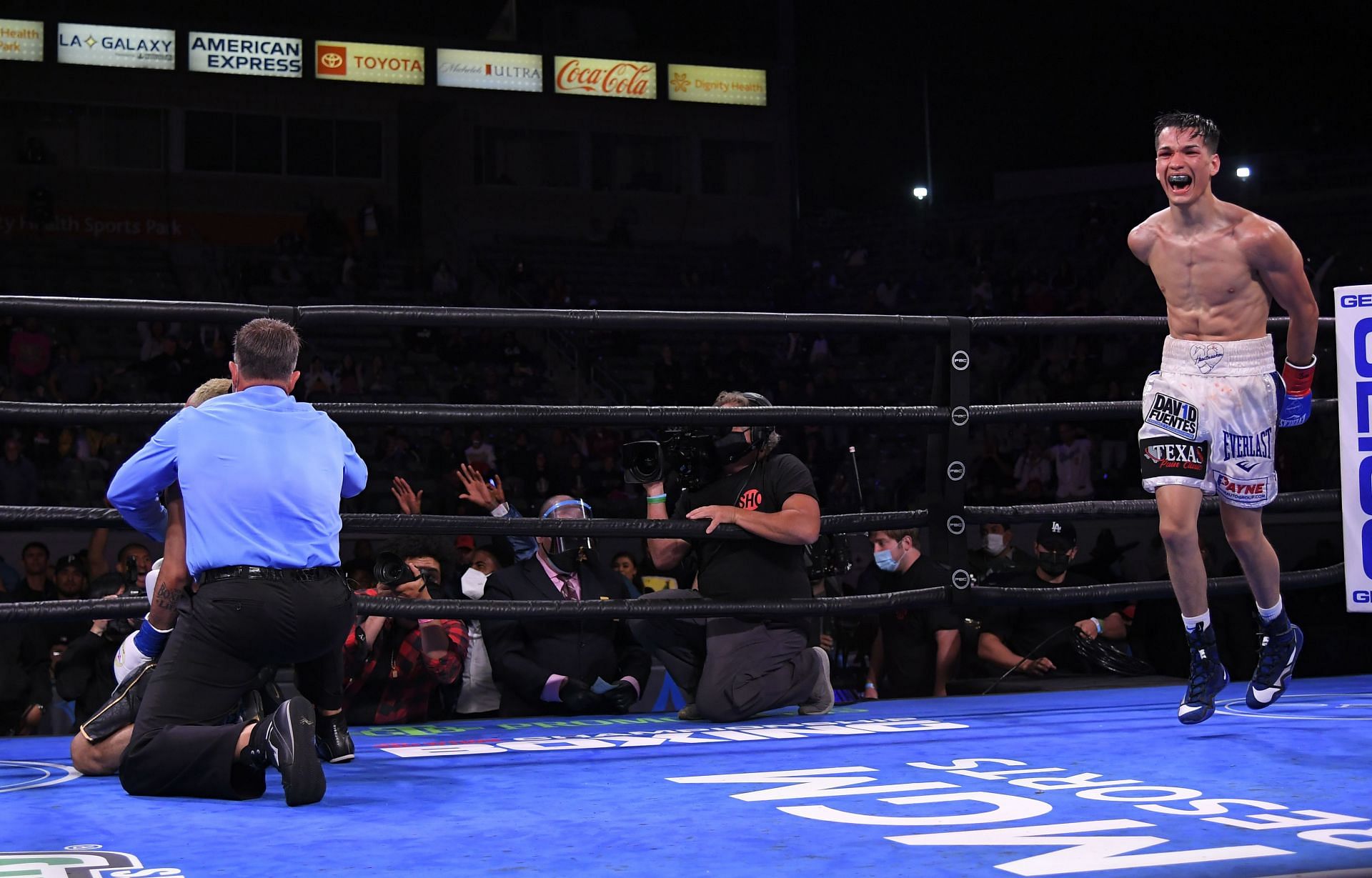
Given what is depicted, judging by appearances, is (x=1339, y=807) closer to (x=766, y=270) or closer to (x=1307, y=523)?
(x=1307, y=523)

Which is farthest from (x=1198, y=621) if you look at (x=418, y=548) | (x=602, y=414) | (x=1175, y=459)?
(x=418, y=548)

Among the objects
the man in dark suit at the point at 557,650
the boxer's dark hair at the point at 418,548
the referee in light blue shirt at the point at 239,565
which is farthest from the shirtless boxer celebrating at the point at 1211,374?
the boxer's dark hair at the point at 418,548

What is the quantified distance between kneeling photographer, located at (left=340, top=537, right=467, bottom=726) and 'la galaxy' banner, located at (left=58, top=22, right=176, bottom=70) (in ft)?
65.6

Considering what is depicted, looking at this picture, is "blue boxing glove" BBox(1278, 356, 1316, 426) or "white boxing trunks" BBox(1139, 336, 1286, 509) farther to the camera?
"blue boxing glove" BBox(1278, 356, 1316, 426)

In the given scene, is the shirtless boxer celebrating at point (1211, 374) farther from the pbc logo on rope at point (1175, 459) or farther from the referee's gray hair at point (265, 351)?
the referee's gray hair at point (265, 351)

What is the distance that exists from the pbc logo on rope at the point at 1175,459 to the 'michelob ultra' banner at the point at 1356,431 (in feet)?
1.37

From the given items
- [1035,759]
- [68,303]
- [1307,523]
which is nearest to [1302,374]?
[1035,759]

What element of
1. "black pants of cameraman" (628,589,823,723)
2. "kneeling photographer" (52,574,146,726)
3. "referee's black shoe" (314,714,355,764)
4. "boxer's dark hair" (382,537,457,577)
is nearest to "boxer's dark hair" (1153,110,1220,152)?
"black pants of cameraman" (628,589,823,723)

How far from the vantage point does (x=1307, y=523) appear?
32.4ft

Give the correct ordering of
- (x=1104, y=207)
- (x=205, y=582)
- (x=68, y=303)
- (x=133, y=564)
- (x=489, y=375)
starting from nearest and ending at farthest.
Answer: (x=205, y=582), (x=68, y=303), (x=133, y=564), (x=489, y=375), (x=1104, y=207)

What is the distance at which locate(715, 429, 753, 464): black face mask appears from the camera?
402 centimetres

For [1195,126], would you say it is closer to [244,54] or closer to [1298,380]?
[1298,380]

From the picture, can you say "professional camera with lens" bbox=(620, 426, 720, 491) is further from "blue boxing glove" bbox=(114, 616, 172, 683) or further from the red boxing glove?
the red boxing glove

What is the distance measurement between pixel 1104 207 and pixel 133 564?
53.6 ft
